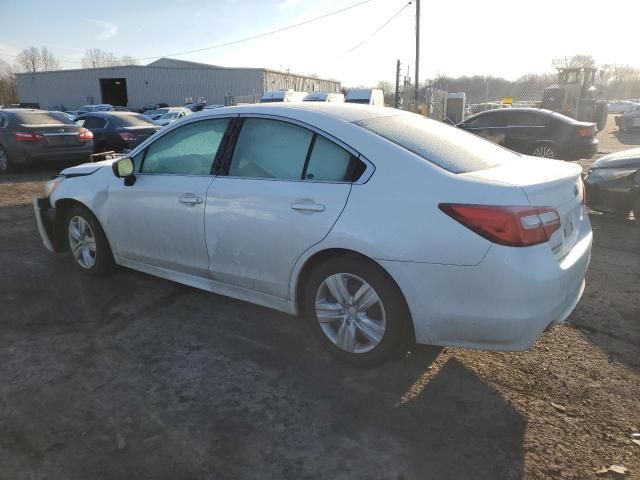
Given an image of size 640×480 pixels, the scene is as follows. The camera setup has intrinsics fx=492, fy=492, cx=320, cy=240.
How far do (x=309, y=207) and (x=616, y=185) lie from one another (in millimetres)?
5060

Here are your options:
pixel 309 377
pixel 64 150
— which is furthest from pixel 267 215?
pixel 64 150

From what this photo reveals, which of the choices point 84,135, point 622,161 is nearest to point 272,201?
point 622,161

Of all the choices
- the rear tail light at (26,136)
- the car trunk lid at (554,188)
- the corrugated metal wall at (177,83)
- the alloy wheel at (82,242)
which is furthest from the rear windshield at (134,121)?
the corrugated metal wall at (177,83)

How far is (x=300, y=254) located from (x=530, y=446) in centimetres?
157

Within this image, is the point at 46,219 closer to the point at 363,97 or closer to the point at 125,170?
the point at 125,170

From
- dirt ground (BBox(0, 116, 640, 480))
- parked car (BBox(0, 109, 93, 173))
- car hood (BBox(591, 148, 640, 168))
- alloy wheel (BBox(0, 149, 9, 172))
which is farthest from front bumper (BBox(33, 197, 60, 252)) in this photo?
alloy wheel (BBox(0, 149, 9, 172))

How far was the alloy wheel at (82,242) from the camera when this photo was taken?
Result: 14.5ft

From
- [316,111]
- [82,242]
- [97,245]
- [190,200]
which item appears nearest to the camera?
[316,111]

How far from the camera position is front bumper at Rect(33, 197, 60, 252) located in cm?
479

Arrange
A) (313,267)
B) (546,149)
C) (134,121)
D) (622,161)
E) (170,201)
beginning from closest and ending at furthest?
(313,267) < (170,201) < (622,161) < (546,149) < (134,121)

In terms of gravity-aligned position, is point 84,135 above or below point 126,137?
above

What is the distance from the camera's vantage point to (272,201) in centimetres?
307

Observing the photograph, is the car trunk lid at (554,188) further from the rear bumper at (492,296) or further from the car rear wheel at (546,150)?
the car rear wheel at (546,150)

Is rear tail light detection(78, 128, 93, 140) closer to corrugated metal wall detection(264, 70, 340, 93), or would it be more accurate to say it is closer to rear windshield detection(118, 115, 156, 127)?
rear windshield detection(118, 115, 156, 127)
